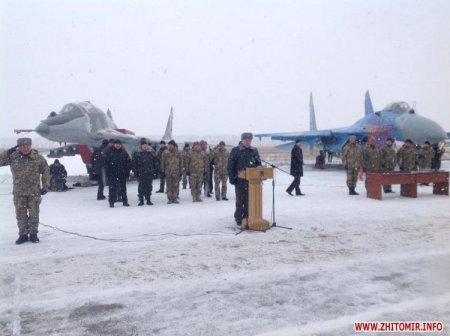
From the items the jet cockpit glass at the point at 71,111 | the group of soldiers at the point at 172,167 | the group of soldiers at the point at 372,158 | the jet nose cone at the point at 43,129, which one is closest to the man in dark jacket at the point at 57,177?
the group of soldiers at the point at 172,167

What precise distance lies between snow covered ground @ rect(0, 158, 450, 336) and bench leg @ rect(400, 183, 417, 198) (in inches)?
96.2

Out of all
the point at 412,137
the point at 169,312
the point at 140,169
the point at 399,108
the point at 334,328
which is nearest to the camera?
the point at 334,328

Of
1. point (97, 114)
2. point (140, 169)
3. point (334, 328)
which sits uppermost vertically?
point (97, 114)

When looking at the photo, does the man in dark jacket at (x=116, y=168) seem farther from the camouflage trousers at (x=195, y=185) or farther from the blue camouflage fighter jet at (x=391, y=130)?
the blue camouflage fighter jet at (x=391, y=130)

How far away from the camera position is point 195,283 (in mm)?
4402

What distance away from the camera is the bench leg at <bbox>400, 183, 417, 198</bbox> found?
10.8 metres

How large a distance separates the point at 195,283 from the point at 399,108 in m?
18.4

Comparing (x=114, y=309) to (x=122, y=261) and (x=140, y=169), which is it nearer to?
(x=122, y=261)

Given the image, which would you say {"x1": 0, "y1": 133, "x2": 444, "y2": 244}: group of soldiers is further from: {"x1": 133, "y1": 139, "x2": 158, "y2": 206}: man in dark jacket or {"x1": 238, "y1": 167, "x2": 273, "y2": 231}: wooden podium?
{"x1": 238, "y1": 167, "x2": 273, "y2": 231}: wooden podium

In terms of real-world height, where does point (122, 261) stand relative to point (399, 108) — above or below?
below

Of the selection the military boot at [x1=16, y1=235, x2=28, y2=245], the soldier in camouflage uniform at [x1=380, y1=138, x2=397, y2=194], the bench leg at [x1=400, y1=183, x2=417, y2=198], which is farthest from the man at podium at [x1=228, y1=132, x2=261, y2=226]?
the soldier in camouflage uniform at [x1=380, y1=138, x2=397, y2=194]

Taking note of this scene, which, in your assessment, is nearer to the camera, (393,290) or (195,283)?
(393,290)

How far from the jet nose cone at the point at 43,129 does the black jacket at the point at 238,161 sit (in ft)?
30.1

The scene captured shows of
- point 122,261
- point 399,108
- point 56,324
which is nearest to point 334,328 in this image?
point 56,324
